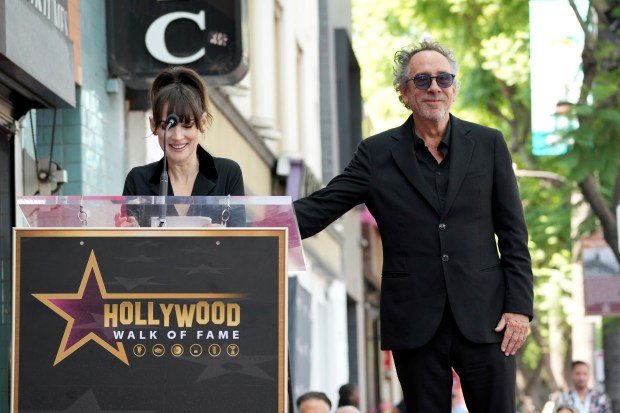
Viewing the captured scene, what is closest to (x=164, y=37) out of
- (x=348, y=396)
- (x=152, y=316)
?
(x=348, y=396)

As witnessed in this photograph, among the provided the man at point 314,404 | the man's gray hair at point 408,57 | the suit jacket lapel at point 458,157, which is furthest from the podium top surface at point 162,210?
the man at point 314,404

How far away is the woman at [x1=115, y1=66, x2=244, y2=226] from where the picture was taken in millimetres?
5738

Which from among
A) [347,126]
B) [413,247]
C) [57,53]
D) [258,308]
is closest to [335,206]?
[413,247]

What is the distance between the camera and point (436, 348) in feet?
19.1

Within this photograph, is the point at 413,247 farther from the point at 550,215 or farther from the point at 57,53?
the point at 550,215

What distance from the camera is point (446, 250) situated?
5.83 m

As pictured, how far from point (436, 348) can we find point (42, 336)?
1565 millimetres

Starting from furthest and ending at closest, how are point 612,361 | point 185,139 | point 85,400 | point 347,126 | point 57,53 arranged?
point 347,126 → point 612,361 → point 57,53 → point 185,139 → point 85,400

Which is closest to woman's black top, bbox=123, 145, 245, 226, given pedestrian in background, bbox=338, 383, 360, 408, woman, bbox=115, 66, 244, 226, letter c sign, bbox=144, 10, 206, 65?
woman, bbox=115, 66, 244, 226

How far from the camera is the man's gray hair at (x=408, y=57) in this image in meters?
5.98

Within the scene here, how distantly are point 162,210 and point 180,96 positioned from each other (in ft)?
2.26

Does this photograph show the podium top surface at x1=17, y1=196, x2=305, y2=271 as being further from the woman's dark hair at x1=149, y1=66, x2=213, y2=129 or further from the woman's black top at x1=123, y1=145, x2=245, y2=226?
the woman's black top at x1=123, y1=145, x2=245, y2=226

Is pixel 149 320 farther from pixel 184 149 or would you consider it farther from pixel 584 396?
pixel 584 396

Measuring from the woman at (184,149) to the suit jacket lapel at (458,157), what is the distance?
857mm
